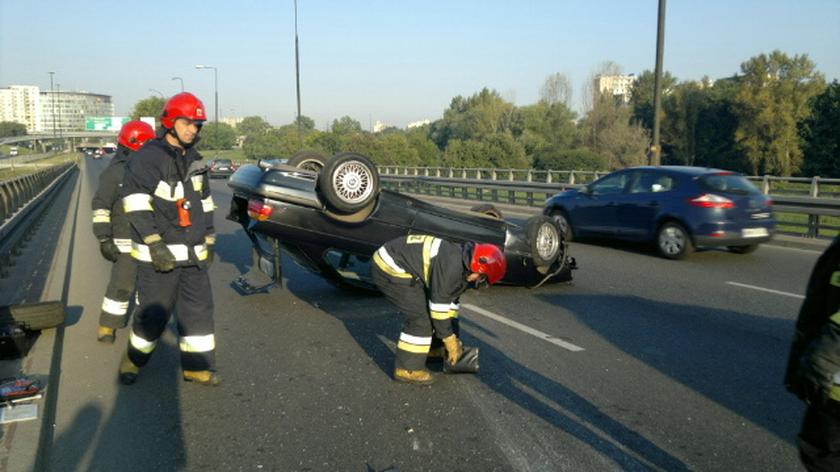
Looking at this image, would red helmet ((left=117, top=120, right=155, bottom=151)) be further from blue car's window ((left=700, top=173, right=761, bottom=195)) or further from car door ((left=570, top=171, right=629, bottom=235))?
blue car's window ((left=700, top=173, right=761, bottom=195))

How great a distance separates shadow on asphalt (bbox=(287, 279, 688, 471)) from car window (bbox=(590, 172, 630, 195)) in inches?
247

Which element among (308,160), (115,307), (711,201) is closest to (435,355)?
(115,307)

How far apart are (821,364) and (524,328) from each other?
4.56 metres

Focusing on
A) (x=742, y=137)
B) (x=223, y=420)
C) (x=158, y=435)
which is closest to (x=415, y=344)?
(x=223, y=420)

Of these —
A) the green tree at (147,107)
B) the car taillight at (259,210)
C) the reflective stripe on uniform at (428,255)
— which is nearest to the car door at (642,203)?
the car taillight at (259,210)

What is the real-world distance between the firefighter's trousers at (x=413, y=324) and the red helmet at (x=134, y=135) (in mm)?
2996

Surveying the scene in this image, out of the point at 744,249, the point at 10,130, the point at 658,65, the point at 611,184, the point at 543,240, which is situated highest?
the point at 10,130

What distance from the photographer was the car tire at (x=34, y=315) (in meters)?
5.91

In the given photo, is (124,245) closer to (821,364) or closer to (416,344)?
(416,344)

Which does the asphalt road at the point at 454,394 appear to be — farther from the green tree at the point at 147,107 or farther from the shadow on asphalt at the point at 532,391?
the green tree at the point at 147,107

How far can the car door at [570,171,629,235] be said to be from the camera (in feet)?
41.3

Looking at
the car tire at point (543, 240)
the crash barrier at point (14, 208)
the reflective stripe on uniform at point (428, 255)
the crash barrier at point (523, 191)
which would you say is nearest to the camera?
the reflective stripe on uniform at point (428, 255)

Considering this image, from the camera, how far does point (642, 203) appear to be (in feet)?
39.5

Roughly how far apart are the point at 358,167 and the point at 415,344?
2412mm
